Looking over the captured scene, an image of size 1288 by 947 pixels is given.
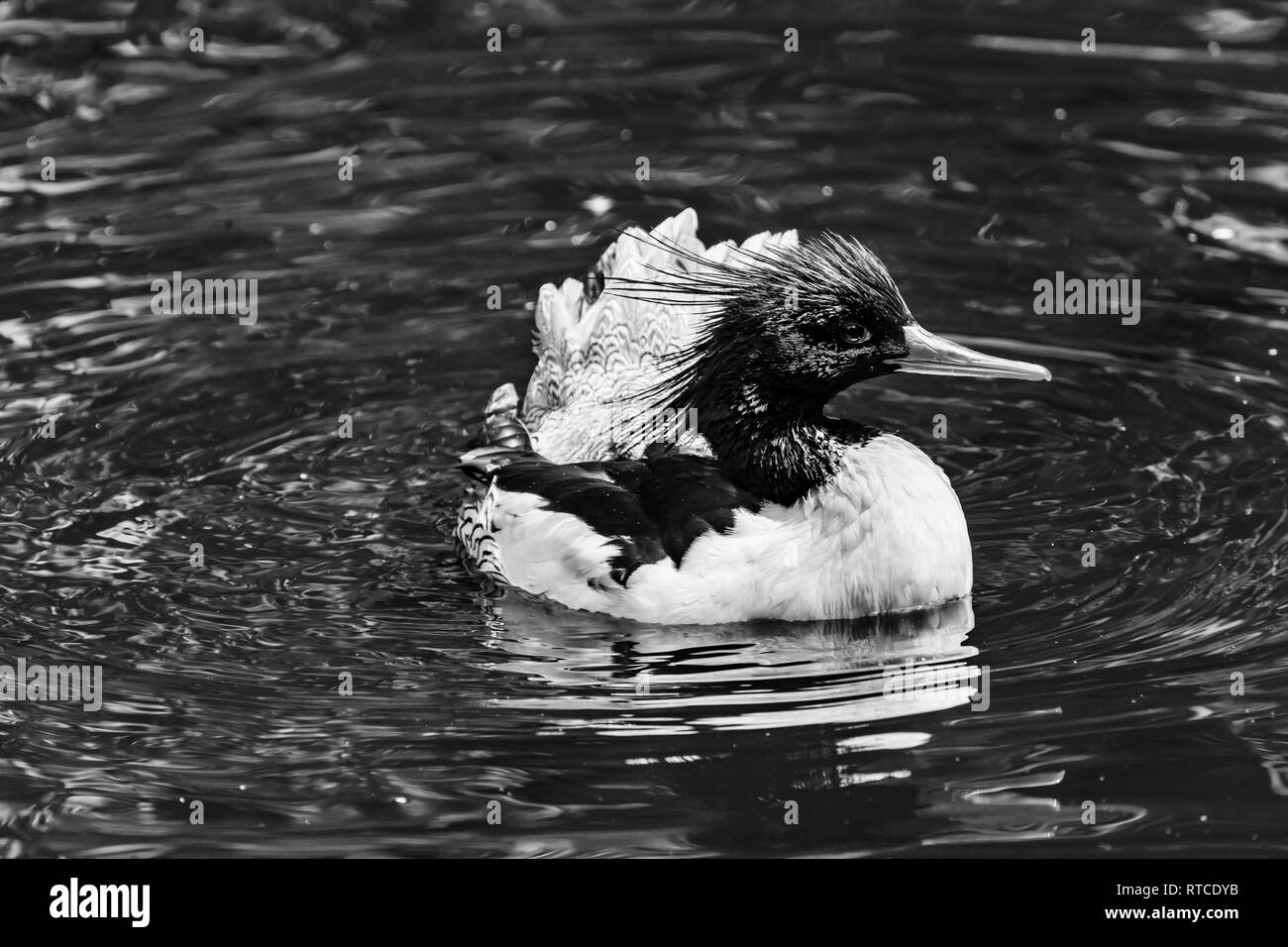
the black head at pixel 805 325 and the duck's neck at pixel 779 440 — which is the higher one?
the black head at pixel 805 325

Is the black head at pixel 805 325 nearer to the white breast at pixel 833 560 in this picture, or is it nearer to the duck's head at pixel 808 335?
the duck's head at pixel 808 335

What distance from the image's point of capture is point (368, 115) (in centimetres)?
1566

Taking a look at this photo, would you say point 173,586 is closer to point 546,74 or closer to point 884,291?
point 884,291

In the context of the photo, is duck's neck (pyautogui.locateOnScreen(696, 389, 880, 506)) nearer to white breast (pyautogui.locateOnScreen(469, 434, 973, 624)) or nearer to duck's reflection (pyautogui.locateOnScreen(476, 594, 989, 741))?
white breast (pyautogui.locateOnScreen(469, 434, 973, 624))

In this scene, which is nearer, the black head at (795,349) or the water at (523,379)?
the water at (523,379)

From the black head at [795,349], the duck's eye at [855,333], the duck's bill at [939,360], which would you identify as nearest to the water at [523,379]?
the black head at [795,349]

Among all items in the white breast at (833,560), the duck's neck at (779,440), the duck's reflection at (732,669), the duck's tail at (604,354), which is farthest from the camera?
the duck's tail at (604,354)

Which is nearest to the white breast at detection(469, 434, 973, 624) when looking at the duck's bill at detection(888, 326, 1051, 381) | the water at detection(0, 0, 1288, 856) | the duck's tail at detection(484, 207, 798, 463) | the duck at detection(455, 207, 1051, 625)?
the duck at detection(455, 207, 1051, 625)

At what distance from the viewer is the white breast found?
9.62 m

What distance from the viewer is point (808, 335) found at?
9633mm

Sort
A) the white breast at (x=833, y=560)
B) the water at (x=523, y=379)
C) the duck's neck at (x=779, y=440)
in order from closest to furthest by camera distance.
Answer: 1. the water at (x=523, y=379)
2. the white breast at (x=833, y=560)
3. the duck's neck at (x=779, y=440)

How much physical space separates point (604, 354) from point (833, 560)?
238 cm

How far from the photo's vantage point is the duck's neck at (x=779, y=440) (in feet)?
32.1

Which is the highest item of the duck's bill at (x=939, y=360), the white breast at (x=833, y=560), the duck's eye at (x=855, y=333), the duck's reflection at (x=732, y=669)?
the duck's eye at (x=855, y=333)
